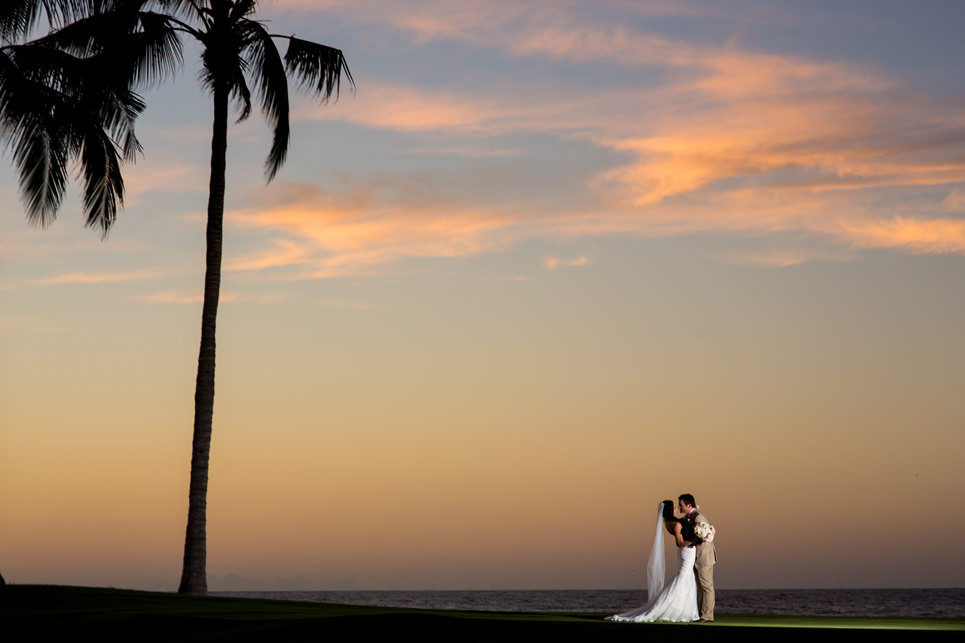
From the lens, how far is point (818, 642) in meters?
14.7

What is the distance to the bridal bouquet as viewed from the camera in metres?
20.7

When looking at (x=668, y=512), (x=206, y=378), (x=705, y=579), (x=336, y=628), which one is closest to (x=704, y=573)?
(x=705, y=579)

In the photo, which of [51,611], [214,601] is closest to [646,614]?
[214,601]

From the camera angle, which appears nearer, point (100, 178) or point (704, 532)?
point (704, 532)

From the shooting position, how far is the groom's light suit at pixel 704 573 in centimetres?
2062

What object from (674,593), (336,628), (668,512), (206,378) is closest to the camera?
(336,628)

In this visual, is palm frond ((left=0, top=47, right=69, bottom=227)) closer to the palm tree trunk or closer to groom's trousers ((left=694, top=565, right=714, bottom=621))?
the palm tree trunk

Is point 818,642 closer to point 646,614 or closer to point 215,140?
point 646,614

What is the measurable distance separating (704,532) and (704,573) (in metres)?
0.75

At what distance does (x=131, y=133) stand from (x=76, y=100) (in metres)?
2.27

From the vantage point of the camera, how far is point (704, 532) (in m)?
20.7

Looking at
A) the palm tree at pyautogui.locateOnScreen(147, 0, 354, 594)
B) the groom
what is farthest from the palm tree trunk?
the groom

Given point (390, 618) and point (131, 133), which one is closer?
point (390, 618)

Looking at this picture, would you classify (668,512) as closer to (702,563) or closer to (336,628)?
(702,563)
